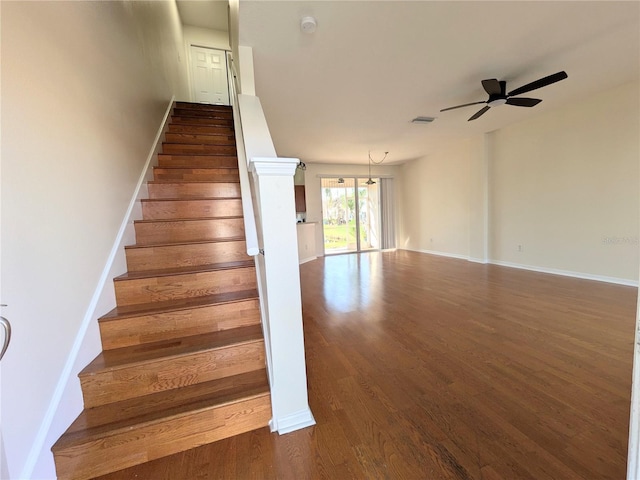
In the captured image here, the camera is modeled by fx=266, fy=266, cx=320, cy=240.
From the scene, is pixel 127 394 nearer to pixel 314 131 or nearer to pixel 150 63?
pixel 150 63

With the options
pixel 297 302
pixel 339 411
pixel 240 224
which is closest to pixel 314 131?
pixel 240 224

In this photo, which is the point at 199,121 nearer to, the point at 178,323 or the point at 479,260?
the point at 178,323

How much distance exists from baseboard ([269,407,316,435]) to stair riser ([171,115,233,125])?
370 cm

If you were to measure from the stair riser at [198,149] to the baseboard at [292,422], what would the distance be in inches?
110

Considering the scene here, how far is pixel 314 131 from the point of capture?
4.68 metres

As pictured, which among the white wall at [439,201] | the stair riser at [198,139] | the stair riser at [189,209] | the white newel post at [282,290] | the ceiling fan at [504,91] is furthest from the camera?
the white wall at [439,201]

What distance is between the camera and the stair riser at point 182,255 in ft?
6.40

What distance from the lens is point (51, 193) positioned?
1.23 meters

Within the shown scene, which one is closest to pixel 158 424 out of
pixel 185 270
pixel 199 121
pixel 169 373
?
pixel 169 373

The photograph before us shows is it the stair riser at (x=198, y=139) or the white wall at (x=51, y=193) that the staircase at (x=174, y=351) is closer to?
the white wall at (x=51, y=193)

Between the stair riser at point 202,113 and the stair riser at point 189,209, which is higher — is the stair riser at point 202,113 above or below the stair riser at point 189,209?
above

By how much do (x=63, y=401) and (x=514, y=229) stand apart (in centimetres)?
607

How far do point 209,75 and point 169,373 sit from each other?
6263mm

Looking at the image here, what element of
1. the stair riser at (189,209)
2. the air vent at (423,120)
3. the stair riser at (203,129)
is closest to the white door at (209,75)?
the stair riser at (203,129)
